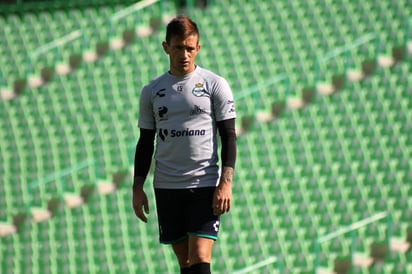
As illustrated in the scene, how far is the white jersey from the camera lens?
432 cm

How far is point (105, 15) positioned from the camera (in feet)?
43.4

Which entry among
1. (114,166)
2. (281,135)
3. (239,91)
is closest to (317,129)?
(281,135)

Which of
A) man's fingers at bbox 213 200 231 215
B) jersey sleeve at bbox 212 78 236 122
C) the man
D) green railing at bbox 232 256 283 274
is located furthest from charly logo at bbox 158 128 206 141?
green railing at bbox 232 256 283 274

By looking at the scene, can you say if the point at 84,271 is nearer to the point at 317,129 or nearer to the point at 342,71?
the point at 317,129

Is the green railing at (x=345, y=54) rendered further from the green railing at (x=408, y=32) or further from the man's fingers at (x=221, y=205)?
the man's fingers at (x=221, y=205)

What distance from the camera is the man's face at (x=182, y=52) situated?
4.26 meters

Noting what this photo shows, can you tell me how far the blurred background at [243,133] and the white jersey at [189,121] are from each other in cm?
483

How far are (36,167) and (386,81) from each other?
4.08 m

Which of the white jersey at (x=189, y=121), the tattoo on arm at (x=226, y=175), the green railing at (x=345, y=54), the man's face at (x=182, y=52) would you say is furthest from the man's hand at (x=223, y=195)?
the green railing at (x=345, y=54)

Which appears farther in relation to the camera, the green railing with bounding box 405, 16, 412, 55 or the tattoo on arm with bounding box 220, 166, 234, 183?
the green railing with bounding box 405, 16, 412, 55

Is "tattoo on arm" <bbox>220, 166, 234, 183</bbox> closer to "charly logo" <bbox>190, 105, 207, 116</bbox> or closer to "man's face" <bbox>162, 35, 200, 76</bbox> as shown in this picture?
"charly logo" <bbox>190, 105, 207, 116</bbox>

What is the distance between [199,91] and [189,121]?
14 centimetres

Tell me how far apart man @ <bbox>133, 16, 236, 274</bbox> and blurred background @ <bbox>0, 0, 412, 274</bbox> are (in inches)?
189

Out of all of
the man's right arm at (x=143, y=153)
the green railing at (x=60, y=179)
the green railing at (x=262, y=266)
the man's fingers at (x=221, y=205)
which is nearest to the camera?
the man's fingers at (x=221, y=205)
